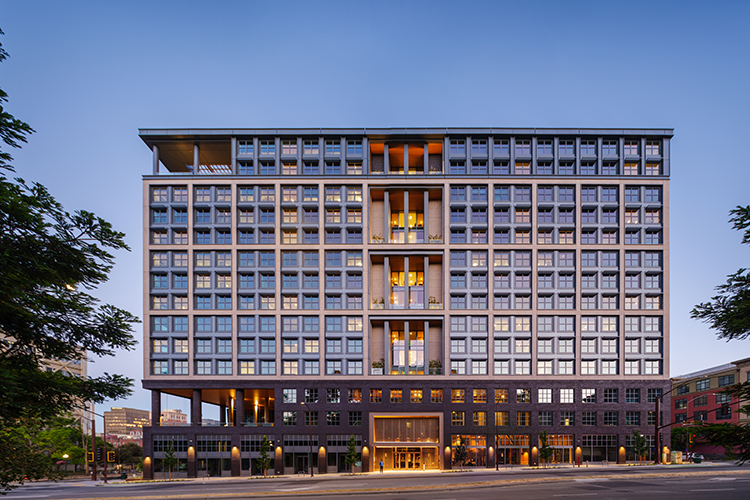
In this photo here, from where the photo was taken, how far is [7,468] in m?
13.2

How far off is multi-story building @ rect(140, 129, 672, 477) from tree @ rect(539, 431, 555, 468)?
144cm

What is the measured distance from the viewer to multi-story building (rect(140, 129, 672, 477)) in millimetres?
74250

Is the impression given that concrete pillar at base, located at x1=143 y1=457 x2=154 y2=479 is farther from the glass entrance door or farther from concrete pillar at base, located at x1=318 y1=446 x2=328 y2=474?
the glass entrance door

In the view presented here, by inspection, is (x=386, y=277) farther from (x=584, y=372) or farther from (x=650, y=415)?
(x=650, y=415)

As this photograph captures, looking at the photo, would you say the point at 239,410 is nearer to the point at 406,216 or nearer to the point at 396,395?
the point at 396,395

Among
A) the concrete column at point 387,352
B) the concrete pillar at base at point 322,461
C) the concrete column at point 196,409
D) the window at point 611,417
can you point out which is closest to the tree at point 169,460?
the concrete column at point 196,409

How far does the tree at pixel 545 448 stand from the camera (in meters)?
69.9

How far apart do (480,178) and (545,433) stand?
41168 mm

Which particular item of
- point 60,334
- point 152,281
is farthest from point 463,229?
point 60,334

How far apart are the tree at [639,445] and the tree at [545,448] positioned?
12681 mm

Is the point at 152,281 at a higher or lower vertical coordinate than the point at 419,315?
higher

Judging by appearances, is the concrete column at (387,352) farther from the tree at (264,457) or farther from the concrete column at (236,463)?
the concrete column at (236,463)

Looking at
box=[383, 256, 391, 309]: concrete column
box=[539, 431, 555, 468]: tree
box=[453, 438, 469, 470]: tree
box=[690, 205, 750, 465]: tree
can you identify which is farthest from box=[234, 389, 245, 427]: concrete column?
box=[690, 205, 750, 465]: tree

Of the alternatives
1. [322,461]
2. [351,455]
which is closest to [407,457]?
[351,455]
